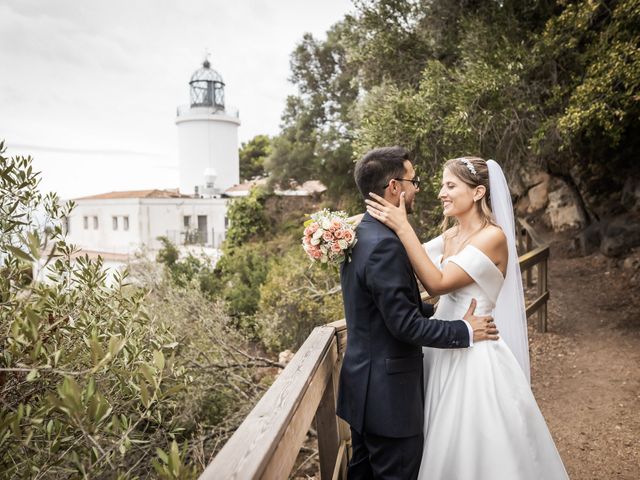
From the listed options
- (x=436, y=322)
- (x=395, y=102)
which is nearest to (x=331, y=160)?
(x=395, y=102)

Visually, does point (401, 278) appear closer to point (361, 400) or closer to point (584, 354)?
point (361, 400)

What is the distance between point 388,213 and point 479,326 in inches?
30.5

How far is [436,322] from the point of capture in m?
2.03

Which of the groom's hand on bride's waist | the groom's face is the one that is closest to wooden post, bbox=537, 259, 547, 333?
the groom's hand on bride's waist

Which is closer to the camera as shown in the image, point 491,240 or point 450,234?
point 491,240

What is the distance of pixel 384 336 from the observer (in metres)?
2.04

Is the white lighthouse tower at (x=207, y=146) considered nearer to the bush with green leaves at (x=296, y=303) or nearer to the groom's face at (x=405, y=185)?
the bush with green leaves at (x=296, y=303)

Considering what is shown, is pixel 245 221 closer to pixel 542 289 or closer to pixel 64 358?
pixel 542 289

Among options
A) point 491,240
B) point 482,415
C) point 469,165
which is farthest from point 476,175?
point 482,415

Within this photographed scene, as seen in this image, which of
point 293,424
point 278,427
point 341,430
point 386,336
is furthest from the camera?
point 341,430

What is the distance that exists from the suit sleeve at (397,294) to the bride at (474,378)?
158mm

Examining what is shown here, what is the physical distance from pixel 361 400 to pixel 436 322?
489 mm

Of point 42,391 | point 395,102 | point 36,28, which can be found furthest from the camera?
point 36,28

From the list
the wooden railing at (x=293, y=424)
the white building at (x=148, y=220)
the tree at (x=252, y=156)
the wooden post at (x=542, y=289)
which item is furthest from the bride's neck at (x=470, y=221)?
the tree at (x=252, y=156)
